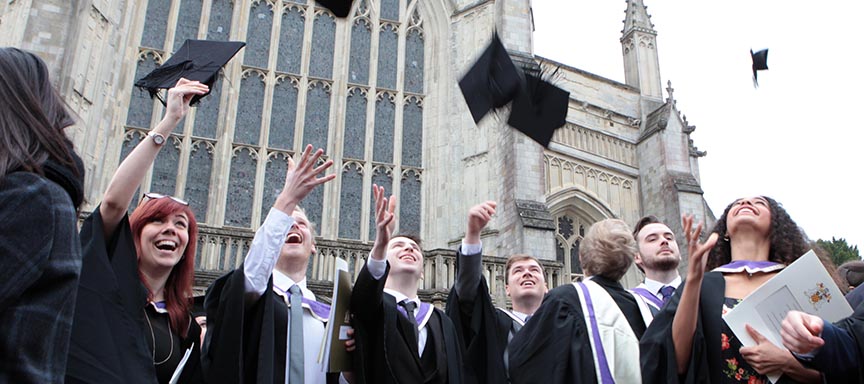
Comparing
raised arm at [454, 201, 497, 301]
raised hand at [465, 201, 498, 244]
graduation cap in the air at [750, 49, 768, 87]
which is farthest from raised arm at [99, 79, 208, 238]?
graduation cap in the air at [750, 49, 768, 87]

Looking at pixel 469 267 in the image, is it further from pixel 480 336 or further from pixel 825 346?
pixel 825 346

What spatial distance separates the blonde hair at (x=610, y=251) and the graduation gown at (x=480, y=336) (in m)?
0.55

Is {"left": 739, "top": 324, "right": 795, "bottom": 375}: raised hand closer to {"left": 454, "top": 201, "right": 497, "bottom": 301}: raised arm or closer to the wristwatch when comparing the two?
{"left": 454, "top": 201, "right": 497, "bottom": 301}: raised arm

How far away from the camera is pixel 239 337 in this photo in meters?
2.74

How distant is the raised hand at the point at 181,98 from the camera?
8.41ft

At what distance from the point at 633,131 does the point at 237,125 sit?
809 cm

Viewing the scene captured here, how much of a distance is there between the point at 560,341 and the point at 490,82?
1.67m

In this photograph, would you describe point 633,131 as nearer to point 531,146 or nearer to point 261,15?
point 531,146

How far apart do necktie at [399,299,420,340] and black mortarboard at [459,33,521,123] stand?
3.56ft

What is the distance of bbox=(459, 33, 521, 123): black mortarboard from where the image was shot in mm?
4039

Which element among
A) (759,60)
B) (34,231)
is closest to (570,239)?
(759,60)

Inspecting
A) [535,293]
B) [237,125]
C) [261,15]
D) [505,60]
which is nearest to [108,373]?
[535,293]

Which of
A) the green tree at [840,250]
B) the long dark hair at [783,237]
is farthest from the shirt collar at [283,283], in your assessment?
the green tree at [840,250]

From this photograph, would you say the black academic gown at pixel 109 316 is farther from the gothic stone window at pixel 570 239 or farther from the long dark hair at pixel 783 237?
the gothic stone window at pixel 570 239
